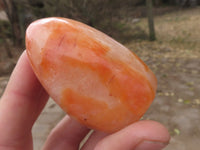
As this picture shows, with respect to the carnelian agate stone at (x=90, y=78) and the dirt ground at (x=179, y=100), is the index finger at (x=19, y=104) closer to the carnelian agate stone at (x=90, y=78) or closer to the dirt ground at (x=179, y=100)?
the carnelian agate stone at (x=90, y=78)

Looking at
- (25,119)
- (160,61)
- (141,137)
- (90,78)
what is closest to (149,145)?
(141,137)

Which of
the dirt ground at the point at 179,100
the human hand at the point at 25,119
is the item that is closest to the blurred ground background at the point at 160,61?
the dirt ground at the point at 179,100

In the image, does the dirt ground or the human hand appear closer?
the human hand

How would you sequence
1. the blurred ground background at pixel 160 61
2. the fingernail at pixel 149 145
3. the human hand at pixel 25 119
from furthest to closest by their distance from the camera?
the blurred ground background at pixel 160 61
the human hand at pixel 25 119
the fingernail at pixel 149 145

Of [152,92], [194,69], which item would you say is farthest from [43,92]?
[194,69]

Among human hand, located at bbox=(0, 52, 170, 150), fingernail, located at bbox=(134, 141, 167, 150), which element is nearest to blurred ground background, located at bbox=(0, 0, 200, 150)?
human hand, located at bbox=(0, 52, 170, 150)

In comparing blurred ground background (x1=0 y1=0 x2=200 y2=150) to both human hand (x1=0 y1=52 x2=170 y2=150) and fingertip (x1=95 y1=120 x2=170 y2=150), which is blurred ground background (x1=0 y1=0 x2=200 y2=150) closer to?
human hand (x1=0 y1=52 x2=170 y2=150)
